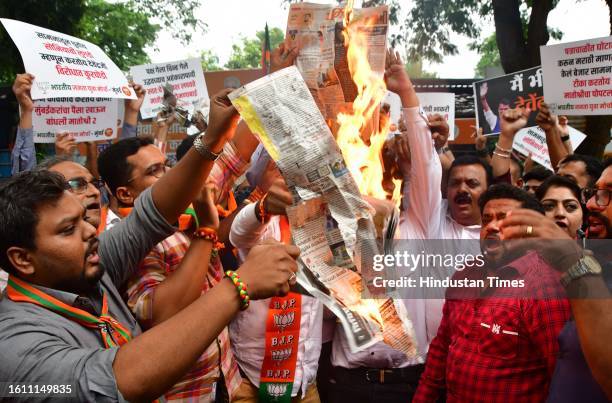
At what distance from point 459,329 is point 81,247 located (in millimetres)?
1632

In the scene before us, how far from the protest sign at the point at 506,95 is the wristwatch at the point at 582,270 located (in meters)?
3.75

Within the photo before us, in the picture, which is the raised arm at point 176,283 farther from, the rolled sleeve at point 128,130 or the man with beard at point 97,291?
the rolled sleeve at point 128,130

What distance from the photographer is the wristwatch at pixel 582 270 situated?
173 cm

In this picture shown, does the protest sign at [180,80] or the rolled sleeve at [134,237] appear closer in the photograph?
the rolled sleeve at [134,237]

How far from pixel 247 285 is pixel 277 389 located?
1.59 meters

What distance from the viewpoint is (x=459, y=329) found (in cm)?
256

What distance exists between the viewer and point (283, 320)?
3.07 meters

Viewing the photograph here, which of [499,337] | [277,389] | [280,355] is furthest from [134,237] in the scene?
[499,337]

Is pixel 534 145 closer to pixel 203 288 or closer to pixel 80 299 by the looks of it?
pixel 203 288

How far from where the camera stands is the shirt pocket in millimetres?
2332

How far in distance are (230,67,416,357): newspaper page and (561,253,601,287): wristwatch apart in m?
0.51

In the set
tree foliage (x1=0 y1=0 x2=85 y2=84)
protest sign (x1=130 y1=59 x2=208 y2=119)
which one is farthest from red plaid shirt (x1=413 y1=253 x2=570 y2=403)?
tree foliage (x1=0 y1=0 x2=85 y2=84)

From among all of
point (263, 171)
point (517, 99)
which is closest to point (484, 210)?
point (263, 171)

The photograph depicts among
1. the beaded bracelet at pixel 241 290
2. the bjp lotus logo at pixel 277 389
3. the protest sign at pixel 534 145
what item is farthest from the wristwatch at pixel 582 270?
the protest sign at pixel 534 145
